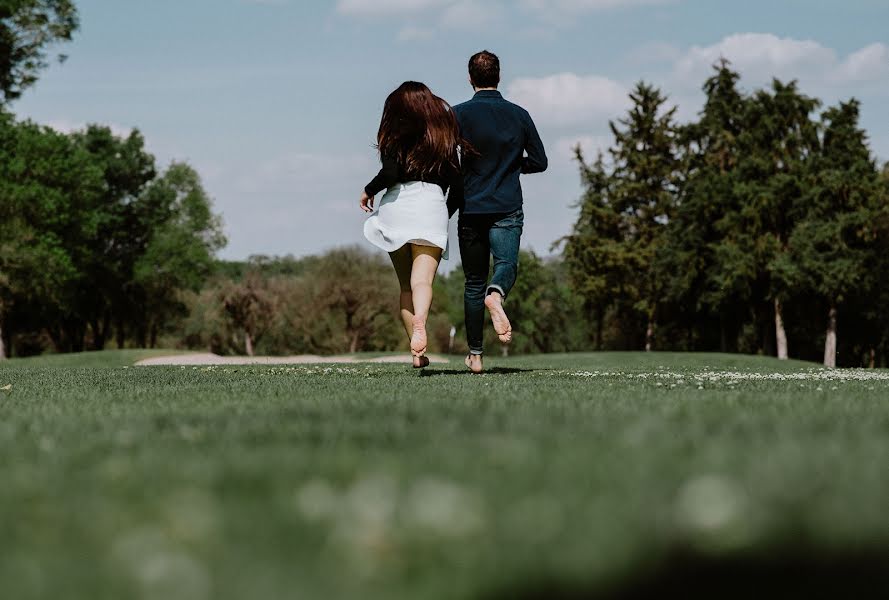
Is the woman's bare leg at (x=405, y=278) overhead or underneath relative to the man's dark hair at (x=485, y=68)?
underneath

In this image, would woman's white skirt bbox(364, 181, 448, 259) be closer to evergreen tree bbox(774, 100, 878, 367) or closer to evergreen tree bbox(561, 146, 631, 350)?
evergreen tree bbox(774, 100, 878, 367)

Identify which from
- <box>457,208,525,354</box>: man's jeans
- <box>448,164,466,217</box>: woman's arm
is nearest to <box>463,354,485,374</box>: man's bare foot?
<box>457,208,525,354</box>: man's jeans

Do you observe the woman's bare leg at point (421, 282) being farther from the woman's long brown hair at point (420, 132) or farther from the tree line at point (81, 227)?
the tree line at point (81, 227)

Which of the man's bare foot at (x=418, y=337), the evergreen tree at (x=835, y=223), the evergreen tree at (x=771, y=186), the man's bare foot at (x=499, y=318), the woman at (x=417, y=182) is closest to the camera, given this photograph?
the man's bare foot at (x=499, y=318)

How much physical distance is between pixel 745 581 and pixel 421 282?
6.81m

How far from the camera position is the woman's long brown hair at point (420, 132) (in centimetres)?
805

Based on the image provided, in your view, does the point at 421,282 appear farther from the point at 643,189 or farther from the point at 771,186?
the point at 643,189

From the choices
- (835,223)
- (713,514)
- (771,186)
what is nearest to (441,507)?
(713,514)

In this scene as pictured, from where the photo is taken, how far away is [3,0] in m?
28.6

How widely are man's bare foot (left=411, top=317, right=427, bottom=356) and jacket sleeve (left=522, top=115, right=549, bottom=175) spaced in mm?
1824

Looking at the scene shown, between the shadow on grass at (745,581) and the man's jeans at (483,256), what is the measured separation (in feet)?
21.7

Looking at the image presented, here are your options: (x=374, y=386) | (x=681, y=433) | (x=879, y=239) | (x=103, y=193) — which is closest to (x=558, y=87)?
(x=879, y=239)

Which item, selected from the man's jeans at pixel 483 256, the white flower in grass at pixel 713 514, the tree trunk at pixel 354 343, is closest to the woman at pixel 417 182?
the man's jeans at pixel 483 256

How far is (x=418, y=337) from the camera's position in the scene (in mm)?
7980
